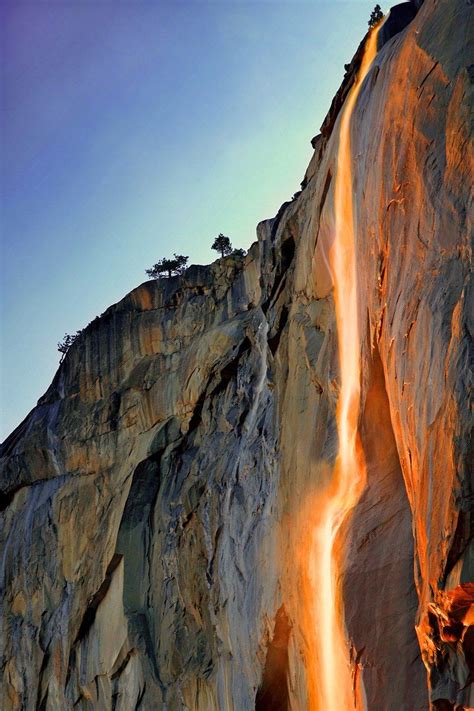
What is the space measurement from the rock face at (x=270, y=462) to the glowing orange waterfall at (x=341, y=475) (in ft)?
1.18

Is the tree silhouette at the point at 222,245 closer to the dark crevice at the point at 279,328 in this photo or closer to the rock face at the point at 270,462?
the rock face at the point at 270,462

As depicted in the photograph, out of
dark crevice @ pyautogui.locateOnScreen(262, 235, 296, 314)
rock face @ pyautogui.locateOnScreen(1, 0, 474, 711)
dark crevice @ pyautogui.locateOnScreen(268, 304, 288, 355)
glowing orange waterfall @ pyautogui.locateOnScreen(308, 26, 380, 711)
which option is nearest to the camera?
rock face @ pyautogui.locateOnScreen(1, 0, 474, 711)

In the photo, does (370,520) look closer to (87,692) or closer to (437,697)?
(437,697)

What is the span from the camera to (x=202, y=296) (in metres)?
28.2

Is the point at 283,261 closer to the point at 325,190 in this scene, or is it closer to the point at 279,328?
the point at 279,328

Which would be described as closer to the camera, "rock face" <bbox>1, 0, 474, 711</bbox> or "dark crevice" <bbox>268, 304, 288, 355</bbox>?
"rock face" <bbox>1, 0, 474, 711</bbox>

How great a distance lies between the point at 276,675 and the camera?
57.3 ft

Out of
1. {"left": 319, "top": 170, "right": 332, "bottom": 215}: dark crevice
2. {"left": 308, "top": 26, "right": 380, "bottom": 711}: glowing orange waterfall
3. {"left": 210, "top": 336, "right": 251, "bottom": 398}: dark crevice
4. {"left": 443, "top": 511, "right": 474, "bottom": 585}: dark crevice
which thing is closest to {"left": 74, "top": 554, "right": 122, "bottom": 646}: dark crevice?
{"left": 210, "top": 336, "right": 251, "bottom": 398}: dark crevice

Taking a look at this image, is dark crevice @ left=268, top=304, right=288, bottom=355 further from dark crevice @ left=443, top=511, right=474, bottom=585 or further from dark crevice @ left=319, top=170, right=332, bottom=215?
dark crevice @ left=443, top=511, right=474, bottom=585

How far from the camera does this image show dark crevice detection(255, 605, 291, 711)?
17.2m

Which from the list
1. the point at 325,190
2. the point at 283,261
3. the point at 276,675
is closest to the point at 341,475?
the point at 276,675

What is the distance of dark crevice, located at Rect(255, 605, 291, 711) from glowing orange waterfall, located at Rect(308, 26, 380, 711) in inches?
67.7

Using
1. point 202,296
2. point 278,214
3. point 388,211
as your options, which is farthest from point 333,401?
point 202,296

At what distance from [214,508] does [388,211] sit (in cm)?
1086
